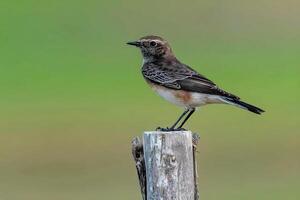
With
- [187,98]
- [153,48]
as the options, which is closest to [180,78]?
[187,98]

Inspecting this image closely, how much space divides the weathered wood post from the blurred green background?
9.39 metres

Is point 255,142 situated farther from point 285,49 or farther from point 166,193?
point 166,193

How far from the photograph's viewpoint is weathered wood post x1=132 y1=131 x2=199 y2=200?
31.1ft

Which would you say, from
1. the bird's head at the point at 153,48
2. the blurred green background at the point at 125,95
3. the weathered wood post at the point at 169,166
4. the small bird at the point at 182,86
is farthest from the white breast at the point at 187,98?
the blurred green background at the point at 125,95

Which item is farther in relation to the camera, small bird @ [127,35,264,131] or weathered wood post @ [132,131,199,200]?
small bird @ [127,35,264,131]

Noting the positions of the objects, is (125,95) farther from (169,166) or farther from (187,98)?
(169,166)

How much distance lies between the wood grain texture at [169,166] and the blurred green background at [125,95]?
30.9ft

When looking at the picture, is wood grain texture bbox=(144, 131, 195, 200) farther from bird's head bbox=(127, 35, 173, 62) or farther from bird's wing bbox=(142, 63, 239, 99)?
bird's head bbox=(127, 35, 173, 62)

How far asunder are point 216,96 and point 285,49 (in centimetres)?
2225

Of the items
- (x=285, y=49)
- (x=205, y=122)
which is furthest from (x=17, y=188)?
(x=285, y=49)

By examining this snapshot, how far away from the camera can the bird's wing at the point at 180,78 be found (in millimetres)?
12664

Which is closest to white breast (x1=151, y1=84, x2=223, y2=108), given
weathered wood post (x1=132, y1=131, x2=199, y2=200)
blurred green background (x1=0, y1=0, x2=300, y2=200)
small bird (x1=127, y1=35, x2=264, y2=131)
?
small bird (x1=127, y1=35, x2=264, y2=131)

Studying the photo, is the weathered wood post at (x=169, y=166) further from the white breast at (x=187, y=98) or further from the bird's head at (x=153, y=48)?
the bird's head at (x=153, y=48)

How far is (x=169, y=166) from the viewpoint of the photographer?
9.52 meters
